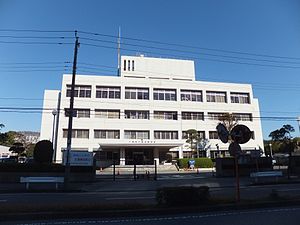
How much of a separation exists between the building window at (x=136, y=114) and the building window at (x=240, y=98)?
62.5 feet

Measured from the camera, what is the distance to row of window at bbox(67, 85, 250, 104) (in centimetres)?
5072

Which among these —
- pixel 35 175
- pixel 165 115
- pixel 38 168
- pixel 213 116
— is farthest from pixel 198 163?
pixel 35 175

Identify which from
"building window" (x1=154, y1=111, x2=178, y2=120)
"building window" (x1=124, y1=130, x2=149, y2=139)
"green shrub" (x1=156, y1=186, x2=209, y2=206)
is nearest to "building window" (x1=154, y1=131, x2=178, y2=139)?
"building window" (x1=124, y1=130, x2=149, y2=139)

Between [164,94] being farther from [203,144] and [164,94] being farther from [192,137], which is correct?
[203,144]

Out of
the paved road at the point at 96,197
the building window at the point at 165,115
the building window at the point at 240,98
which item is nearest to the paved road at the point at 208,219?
the paved road at the point at 96,197

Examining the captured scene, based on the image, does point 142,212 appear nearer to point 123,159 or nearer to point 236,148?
point 236,148

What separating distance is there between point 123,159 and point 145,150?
15.4ft

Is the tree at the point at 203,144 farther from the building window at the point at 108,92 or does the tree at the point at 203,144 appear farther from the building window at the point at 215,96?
the building window at the point at 108,92

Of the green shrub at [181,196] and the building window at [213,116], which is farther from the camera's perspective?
the building window at [213,116]

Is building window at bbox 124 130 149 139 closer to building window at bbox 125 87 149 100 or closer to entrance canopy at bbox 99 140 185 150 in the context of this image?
entrance canopy at bbox 99 140 185 150

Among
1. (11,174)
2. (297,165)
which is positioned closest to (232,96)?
(297,165)

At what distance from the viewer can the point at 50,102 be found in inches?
2019

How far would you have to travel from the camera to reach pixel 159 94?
53906 millimetres

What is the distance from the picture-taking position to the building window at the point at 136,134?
4994 centimetres
